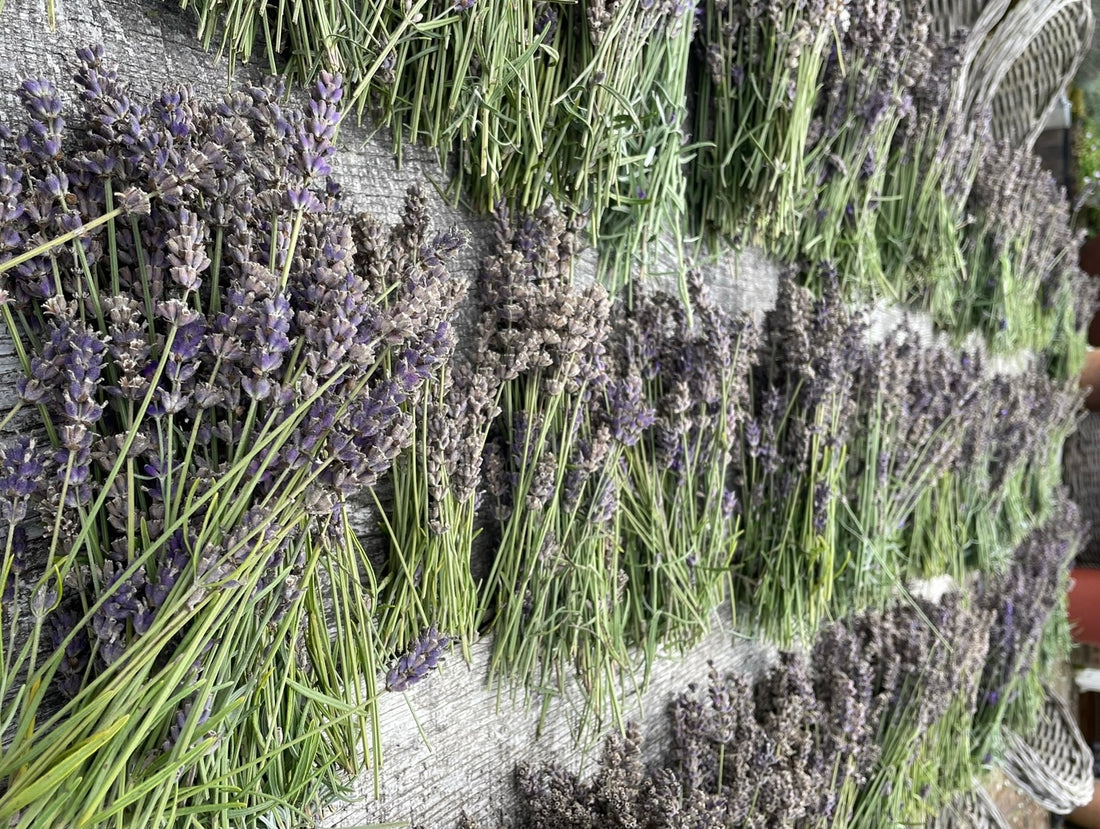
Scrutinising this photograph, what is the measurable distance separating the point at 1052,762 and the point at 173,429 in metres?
3.00

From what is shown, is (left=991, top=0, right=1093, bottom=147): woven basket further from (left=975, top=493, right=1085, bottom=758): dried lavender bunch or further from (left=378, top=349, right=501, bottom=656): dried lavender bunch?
(left=378, top=349, right=501, bottom=656): dried lavender bunch

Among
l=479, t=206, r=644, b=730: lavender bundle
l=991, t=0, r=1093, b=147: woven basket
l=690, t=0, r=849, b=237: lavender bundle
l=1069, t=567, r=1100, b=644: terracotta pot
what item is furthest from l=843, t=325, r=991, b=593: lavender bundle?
l=1069, t=567, r=1100, b=644: terracotta pot

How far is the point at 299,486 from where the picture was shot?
0.60 metres

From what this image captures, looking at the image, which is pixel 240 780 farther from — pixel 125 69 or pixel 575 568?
pixel 125 69

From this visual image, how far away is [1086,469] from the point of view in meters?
3.51

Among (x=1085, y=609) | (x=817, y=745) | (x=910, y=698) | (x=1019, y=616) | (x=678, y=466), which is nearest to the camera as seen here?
(x=678, y=466)

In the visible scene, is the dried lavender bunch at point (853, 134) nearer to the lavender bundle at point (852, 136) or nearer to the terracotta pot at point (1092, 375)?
the lavender bundle at point (852, 136)

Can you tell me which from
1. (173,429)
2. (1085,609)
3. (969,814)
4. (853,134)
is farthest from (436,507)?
(1085,609)

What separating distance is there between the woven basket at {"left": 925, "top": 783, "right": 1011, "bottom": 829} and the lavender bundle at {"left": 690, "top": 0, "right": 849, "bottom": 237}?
1.47 m

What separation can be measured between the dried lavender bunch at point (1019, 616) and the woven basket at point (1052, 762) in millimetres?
124

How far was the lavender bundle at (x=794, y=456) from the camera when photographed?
1366mm

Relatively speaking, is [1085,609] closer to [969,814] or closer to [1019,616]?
[1019,616]

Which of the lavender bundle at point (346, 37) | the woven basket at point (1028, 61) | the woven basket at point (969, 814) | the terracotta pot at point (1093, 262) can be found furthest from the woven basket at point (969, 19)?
the terracotta pot at point (1093, 262)

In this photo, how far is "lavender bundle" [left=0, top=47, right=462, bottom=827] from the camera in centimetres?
53
